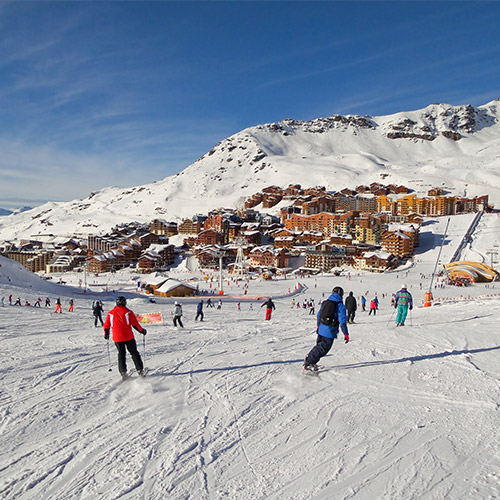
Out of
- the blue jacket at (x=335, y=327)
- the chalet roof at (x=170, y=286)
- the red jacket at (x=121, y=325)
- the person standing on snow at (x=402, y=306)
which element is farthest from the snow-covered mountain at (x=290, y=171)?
the blue jacket at (x=335, y=327)

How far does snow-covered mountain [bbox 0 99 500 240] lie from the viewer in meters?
114

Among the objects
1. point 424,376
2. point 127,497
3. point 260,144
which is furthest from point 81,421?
point 260,144

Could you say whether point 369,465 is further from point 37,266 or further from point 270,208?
point 270,208

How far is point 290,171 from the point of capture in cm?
13738

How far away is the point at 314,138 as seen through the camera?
193 metres

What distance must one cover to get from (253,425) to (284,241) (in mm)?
64860

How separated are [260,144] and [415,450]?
174120 millimetres

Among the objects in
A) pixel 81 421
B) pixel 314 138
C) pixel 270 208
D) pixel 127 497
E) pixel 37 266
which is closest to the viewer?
pixel 127 497

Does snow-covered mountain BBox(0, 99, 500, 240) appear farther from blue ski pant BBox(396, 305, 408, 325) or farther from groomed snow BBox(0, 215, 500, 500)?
groomed snow BBox(0, 215, 500, 500)

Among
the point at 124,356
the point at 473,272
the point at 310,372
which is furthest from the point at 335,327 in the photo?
the point at 473,272

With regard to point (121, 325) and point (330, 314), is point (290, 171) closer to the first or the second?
point (330, 314)

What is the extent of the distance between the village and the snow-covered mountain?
16408mm

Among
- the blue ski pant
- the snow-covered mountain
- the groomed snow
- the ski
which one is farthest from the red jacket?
the snow-covered mountain

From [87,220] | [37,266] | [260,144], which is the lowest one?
[37,266]
